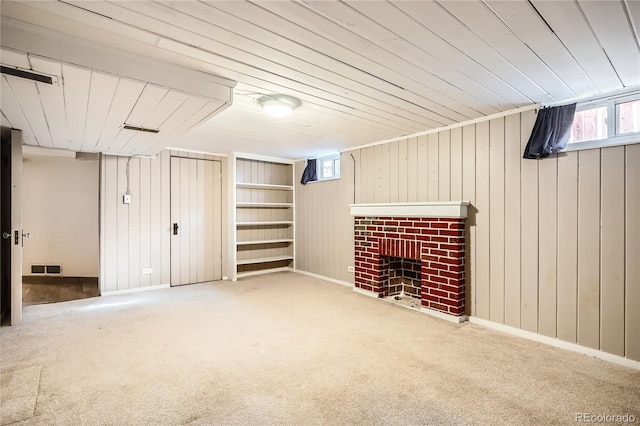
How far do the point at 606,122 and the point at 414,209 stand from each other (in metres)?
1.87

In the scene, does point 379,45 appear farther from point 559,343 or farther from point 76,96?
point 559,343

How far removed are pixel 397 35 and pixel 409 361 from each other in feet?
7.64

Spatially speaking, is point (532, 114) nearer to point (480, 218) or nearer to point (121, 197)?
point (480, 218)

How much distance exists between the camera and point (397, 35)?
70.0 inches

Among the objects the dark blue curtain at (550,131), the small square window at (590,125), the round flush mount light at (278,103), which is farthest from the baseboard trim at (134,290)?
the small square window at (590,125)

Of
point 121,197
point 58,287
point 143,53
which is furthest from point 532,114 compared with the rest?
point 58,287

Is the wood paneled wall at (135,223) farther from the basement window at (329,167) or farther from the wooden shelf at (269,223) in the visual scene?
the basement window at (329,167)

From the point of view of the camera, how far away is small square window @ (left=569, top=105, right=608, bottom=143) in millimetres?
2617

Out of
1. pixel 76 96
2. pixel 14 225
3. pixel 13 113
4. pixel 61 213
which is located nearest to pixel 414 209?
pixel 76 96

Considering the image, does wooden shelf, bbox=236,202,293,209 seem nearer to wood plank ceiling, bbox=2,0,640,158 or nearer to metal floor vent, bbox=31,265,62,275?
wood plank ceiling, bbox=2,0,640,158

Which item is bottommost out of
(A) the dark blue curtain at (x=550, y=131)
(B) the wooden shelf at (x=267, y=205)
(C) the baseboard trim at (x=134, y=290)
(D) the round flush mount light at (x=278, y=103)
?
(C) the baseboard trim at (x=134, y=290)

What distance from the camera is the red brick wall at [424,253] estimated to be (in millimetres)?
3399

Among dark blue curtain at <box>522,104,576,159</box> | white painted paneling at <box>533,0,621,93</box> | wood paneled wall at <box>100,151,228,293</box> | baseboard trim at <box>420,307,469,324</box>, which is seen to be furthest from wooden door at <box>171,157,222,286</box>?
white painted paneling at <box>533,0,621,93</box>

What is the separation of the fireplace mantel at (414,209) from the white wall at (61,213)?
4.76 metres
